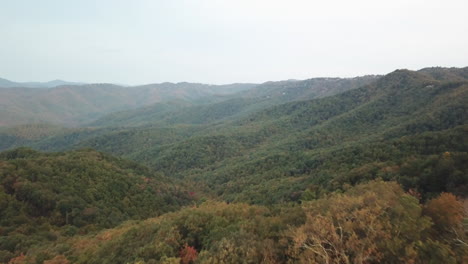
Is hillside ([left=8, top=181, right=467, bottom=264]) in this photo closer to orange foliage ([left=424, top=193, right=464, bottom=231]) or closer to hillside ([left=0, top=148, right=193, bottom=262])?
orange foliage ([left=424, top=193, right=464, bottom=231])

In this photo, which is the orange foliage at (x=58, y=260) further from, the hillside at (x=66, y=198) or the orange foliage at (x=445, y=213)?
the orange foliage at (x=445, y=213)

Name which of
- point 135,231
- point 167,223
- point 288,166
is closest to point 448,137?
point 288,166

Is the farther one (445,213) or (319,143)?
(319,143)

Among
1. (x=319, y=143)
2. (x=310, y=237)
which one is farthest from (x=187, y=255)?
(x=319, y=143)

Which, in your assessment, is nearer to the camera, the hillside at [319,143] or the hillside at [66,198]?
the hillside at [66,198]

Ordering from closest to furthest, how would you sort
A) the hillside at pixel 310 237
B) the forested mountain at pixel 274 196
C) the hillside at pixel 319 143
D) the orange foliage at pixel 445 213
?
the hillside at pixel 310 237
the forested mountain at pixel 274 196
the orange foliage at pixel 445 213
the hillside at pixel 319 143

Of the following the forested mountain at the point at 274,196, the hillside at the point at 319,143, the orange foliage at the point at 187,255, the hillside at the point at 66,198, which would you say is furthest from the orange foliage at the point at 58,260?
the hillside at the point at 319,143

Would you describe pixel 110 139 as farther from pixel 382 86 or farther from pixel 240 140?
pixel 382 86

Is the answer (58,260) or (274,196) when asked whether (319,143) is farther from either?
(58,260)
